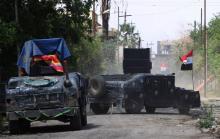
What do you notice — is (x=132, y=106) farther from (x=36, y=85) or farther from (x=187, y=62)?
(x=187, y=62)

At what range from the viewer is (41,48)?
2508 centimetres

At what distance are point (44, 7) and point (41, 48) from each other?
39.0 feet

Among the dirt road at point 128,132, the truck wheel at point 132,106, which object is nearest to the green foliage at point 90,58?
the truck wheel at point 132,106

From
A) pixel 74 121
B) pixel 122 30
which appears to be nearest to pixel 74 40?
pixel 74 121

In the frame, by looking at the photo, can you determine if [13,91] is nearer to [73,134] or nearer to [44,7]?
[73,134]

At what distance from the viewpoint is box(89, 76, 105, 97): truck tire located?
3190cm

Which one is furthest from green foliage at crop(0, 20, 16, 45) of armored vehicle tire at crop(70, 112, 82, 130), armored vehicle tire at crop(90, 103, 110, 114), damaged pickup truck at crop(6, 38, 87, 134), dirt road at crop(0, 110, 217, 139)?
armored vehicle tire at crop(70, 112, 82, 130)

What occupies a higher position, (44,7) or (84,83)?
(44,7)

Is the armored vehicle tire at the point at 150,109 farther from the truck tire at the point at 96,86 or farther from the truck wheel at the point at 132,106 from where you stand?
the truck tire at the point at 96,86

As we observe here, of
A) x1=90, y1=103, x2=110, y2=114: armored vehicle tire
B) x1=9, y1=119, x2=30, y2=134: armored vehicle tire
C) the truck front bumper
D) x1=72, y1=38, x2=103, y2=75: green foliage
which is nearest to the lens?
the truck front bumper

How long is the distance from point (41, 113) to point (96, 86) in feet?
33.9

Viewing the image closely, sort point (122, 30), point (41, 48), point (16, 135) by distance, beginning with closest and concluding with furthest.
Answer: point (16, 135), point (41, 48), point (122, 30)

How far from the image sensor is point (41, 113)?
2191 cm

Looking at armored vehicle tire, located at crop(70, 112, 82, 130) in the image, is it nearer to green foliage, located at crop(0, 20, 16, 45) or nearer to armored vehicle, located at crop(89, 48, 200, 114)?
green foliage, located at crop(0, 20, 16, 45)
